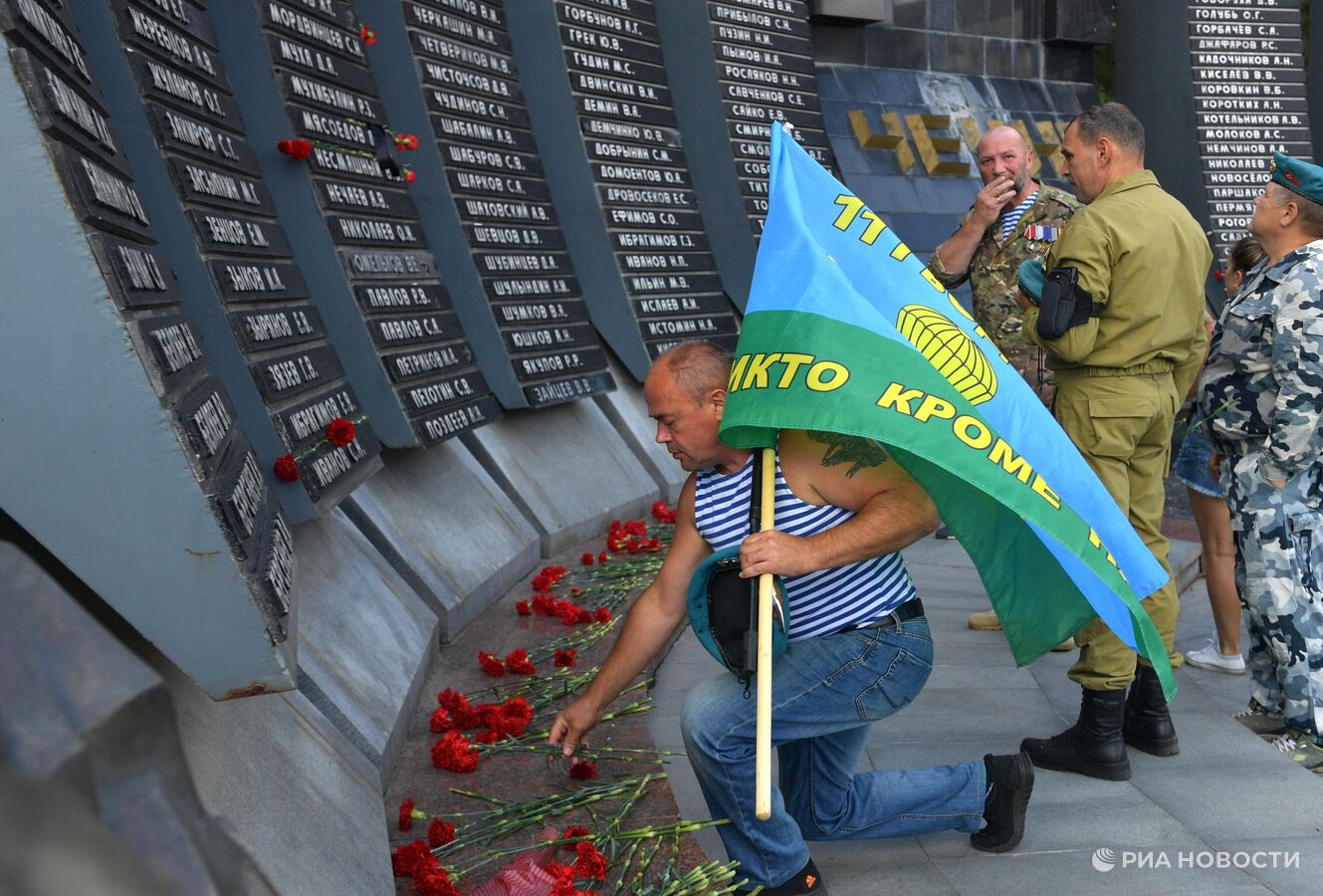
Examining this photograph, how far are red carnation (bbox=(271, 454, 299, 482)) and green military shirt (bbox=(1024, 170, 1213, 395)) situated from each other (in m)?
2.28

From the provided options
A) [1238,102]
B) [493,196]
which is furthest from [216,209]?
[1238,102]

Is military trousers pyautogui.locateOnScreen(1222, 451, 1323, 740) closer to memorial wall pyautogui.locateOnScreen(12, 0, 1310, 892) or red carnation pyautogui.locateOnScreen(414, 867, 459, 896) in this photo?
memorial wall pyautogui.locateOnScreen(12, 0, 1310, 892)

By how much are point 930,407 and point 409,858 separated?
1.55 m

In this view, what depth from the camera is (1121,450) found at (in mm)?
4207

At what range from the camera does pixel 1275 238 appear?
4.46 m

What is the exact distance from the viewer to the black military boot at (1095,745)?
4.01m

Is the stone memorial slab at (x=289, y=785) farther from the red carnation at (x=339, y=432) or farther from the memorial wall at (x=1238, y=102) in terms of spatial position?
the memorial wall at (x=1238, y=102)

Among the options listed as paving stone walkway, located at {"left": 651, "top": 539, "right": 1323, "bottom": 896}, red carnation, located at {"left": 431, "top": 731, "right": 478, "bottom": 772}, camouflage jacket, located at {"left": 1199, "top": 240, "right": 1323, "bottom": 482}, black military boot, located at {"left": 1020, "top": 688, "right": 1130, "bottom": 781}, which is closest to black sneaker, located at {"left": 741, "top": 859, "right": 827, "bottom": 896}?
paving stone walkway, located at {"left": 651, "top": 539, "right": 1323, "bottom": 896}

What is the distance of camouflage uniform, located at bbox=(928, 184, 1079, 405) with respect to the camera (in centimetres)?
575

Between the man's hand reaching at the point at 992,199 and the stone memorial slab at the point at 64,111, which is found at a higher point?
the stone memorial slab at the point at 64,111

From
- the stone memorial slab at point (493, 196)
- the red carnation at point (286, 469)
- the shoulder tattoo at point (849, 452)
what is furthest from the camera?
the stone memorial slab at point (493, 196)

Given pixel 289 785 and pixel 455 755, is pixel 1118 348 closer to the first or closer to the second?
pixel 455 755

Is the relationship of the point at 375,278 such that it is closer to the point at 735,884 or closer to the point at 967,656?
the point at 967,656

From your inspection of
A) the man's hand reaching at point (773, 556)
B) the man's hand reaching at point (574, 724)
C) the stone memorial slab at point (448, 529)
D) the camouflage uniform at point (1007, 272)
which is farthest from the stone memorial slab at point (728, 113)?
the man's hand reaching at point (773, 556)
